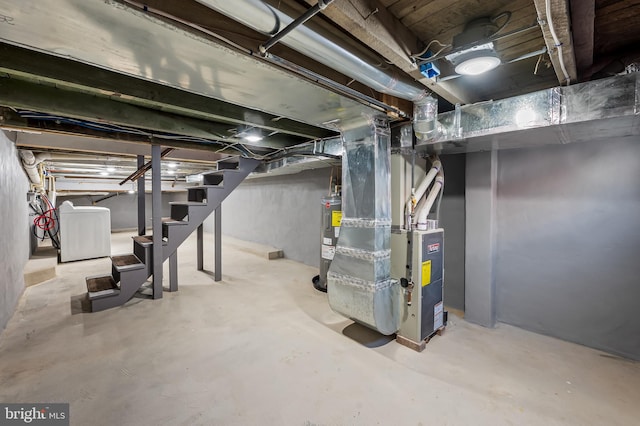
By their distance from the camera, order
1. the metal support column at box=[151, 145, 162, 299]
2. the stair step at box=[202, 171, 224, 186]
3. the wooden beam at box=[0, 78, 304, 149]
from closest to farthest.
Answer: the wooden beam at box=[0, 78, 304, 149], the metal support column at box=[151, 145, 162, 299], the stair step at box=[202, 171, 224, 186]

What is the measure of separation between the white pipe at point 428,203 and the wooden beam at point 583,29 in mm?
1098

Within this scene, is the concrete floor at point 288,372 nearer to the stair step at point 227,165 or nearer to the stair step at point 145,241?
the stair step at point 145,241

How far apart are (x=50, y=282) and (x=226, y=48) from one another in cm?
450

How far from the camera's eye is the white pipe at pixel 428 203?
222cm

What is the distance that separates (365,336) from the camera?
234 cm

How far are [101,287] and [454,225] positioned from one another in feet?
12.9

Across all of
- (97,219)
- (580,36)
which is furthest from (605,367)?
(97,219)

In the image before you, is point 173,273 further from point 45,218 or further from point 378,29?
point 45,218

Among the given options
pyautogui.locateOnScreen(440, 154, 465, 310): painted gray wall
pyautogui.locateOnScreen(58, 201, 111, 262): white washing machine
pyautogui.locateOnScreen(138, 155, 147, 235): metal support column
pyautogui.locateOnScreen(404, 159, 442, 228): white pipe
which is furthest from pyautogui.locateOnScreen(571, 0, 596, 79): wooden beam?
pyautogui.locateOnScreen(58, 201, 111, 262): white washing machine

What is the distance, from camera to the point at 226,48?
1.08m

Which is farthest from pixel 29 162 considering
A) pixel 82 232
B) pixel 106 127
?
pixel 82 232

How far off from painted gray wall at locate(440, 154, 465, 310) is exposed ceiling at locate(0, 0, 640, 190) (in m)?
0.74

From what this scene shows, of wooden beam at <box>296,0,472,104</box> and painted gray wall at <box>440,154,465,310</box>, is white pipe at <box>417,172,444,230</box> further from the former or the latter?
wooden beam at <box>296,0,472,104</box>

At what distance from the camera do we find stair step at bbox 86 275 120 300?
2.79 metres
